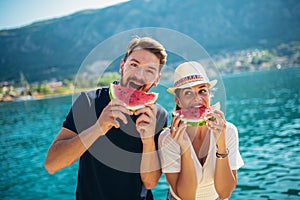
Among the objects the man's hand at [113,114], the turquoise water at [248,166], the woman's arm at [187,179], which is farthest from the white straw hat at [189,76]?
the turquoise water at [248,166]

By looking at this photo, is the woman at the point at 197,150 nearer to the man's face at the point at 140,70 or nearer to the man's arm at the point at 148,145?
the man's arm at the point at 148,145

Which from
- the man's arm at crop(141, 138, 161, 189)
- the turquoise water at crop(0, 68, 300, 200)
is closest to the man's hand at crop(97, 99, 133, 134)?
the man's arm at crop(141, 138, 161, 189)

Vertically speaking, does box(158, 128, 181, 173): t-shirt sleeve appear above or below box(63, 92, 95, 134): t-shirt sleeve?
below

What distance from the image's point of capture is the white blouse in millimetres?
2963

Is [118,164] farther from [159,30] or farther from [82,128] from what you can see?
[159,30]

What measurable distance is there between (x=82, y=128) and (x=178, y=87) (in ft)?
3.33

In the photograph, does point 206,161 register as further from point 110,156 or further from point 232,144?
point 110,156

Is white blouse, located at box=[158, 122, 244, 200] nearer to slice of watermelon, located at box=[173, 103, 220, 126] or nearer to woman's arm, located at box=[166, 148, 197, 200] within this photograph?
woman's arm, located at box=[166, 148, 197, 200]

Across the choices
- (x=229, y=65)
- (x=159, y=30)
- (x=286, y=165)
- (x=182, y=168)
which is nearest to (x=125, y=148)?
(x=182, y=168)

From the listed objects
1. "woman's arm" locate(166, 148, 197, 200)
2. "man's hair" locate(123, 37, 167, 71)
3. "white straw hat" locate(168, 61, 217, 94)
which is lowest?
"woman's arm" locate(166, 148, 197, 200)

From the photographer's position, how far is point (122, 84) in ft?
9.15

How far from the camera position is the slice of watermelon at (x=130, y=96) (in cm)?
258

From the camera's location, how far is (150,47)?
9.32ft

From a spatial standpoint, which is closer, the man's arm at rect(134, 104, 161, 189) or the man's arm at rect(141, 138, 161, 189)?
the man's arm at rect(134, 104, 161, 189)
